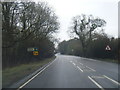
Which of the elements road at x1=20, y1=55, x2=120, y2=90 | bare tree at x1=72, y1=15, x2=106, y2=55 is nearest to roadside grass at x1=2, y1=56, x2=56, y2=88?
road at x1=20, y1=55, x2=120, y2=90

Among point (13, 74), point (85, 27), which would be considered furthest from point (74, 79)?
point (85, 27)

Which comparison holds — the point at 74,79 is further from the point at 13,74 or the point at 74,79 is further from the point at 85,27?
the point at 85,27

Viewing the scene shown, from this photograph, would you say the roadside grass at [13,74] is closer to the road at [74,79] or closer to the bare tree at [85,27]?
the road at [74,79]

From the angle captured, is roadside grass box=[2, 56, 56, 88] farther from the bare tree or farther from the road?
the bare tree

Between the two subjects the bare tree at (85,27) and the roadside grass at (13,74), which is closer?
the roadside grass at (13,74)

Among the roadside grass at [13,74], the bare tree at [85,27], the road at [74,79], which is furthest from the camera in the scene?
the bare tree at [85,27]

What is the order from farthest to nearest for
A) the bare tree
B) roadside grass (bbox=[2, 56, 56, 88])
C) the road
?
1. the bare tree
2. roadside grass (bbox=[2, 56, 56, 88])
3. the road

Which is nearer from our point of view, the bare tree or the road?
the road

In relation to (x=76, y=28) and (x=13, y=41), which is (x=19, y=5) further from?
(x=76, y=28)

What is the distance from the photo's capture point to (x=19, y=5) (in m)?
22.1

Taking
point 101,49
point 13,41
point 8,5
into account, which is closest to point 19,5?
point 8,5

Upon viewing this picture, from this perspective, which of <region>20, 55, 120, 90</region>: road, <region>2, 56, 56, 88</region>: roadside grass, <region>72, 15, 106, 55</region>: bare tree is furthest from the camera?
<region>72, 15, 106, 55</region>: bare tree

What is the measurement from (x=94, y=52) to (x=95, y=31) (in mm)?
17364

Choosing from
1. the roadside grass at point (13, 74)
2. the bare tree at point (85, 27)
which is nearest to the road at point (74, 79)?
the roadside grass at point (13, 74)
